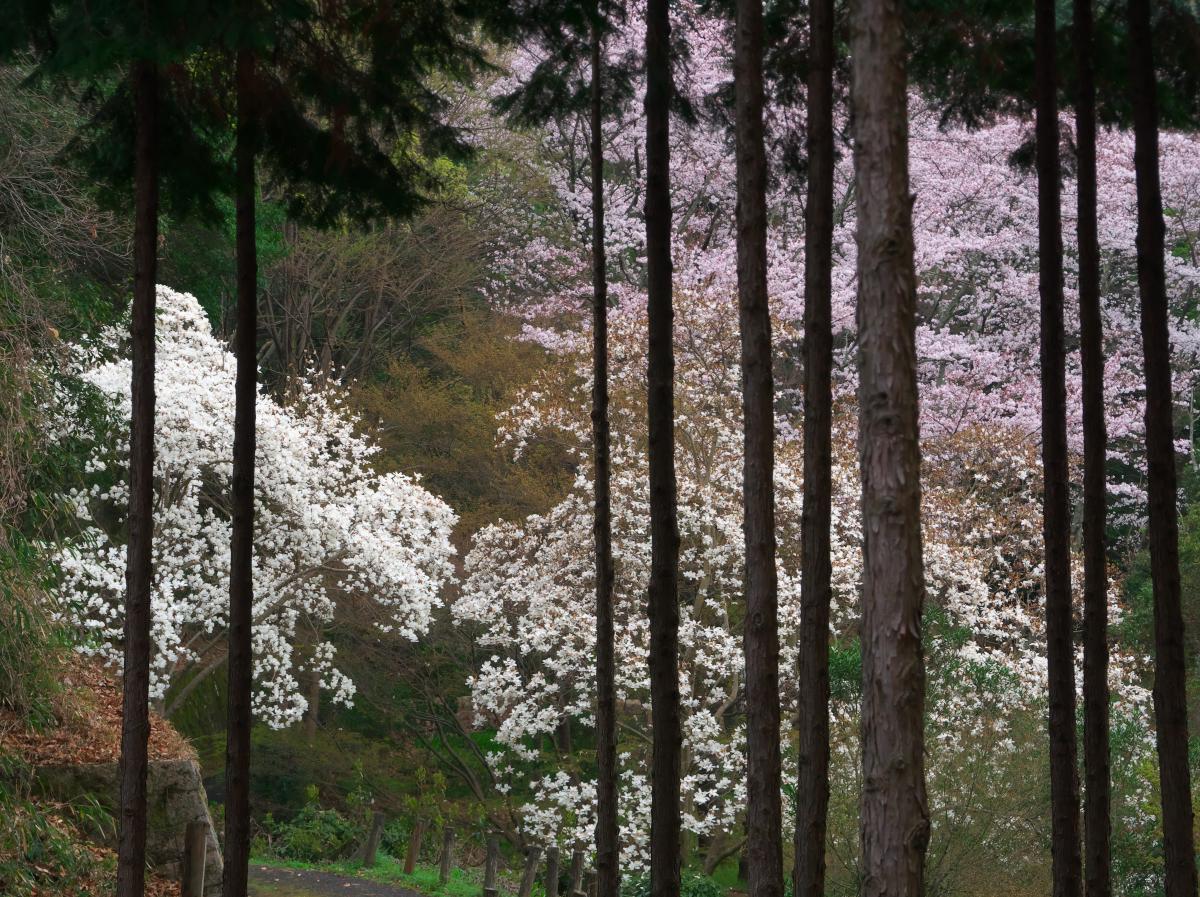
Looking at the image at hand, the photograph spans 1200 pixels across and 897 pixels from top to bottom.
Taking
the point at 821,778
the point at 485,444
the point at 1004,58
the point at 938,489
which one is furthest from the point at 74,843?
the point at 485,444

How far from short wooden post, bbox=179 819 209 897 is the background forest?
0.97 meters

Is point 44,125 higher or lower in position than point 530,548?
higher

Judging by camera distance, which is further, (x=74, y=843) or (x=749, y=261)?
(x=74, y=843)

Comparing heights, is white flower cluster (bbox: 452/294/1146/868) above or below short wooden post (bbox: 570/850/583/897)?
above

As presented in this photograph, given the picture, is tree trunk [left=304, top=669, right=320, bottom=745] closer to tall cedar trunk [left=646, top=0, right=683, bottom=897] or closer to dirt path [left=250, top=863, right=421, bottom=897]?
dirt path [left=250, top=863, right=421, bottom=897]

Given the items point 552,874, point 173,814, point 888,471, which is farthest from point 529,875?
point 888,471

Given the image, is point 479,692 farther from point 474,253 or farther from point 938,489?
point 474,253

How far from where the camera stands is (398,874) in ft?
46.6

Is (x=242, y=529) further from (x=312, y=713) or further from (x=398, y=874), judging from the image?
(x=312, y=713)

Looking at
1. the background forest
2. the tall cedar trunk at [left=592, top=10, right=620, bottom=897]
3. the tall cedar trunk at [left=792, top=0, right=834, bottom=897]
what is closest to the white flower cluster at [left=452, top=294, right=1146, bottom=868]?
the background forest

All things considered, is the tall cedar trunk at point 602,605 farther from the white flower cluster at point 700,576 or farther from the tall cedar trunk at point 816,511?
the white flower cluster at point 700,576

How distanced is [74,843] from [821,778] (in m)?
4.84

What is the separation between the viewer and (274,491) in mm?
14750

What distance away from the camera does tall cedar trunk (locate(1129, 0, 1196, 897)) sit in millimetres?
6332
